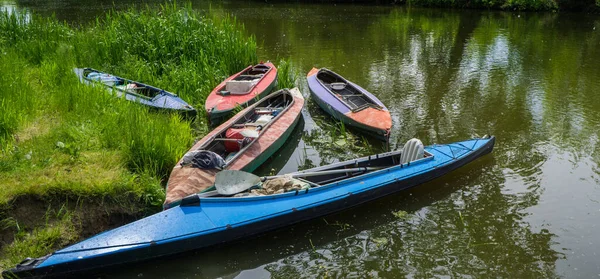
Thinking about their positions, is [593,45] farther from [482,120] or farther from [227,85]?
[227,85]

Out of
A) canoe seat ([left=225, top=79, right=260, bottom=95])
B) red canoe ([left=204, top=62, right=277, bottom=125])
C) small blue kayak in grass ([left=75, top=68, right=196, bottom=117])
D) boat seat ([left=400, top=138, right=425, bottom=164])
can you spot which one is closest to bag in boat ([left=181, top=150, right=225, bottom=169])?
small blue kayak in grass ([left=75, top=68, right=196, bottom=117])

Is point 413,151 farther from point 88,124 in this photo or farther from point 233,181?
point 88,124

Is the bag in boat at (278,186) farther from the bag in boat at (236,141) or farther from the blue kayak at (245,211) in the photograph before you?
the bag in boat at (236,141)

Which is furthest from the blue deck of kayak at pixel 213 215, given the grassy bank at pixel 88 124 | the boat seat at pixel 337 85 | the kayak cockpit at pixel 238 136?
the boat seat at pixel 337 85

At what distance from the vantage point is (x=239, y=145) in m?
7.57

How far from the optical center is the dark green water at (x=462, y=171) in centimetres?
564

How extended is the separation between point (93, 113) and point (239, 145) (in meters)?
2.47

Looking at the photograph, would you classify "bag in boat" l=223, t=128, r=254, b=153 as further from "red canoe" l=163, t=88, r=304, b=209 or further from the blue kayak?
the blue kayak

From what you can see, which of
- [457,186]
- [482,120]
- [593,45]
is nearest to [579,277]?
[457,186]

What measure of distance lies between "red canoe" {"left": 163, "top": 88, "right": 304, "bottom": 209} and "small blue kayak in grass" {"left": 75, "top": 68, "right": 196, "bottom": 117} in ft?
4.03

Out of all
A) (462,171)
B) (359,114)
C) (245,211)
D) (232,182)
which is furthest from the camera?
(359,114)

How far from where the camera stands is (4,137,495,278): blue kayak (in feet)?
16.5

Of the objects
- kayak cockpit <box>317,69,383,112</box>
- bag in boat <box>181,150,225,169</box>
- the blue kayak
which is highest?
bag in boat <box>181,150,225,169</box>

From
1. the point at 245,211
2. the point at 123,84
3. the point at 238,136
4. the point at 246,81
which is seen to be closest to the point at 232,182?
the point at 245,211
